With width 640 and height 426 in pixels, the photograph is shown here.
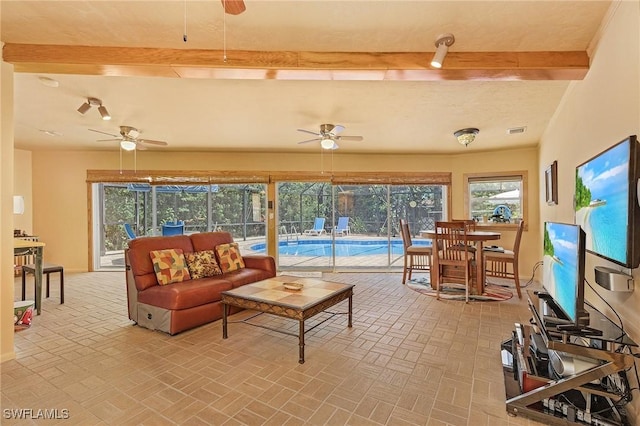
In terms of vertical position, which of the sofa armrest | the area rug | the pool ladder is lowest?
the area rug

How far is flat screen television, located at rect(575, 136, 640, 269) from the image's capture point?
1.56 meters

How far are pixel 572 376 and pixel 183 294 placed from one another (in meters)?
3.03

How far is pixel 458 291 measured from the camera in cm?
465

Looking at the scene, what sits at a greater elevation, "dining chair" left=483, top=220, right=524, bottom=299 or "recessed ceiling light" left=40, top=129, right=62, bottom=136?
"recessed ceiling light" left=40, top=129, right=62, bottom=136

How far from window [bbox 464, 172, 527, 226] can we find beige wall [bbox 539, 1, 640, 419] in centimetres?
256

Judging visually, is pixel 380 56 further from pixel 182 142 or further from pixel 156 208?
pixel 156 208

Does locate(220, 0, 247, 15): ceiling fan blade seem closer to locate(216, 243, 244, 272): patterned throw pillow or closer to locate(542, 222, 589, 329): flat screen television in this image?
locate(542, 222, 589, 329): flat screen television

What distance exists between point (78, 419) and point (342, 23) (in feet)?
9.87

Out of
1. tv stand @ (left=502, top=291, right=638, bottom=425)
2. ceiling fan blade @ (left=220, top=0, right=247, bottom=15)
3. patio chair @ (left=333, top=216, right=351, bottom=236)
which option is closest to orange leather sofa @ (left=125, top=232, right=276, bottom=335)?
ceiling fan blade @ (left=220, top=0, right=247, bottom=15)

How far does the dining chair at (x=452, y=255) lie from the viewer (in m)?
4.12

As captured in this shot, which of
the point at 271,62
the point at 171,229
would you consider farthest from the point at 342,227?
the point at 271,62

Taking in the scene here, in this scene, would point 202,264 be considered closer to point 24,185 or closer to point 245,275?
point 245,275

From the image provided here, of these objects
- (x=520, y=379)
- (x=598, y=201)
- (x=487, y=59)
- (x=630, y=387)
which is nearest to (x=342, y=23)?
(x=487, y=59)

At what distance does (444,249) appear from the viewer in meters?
4.37
